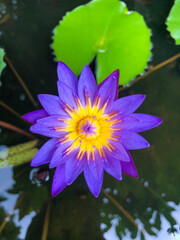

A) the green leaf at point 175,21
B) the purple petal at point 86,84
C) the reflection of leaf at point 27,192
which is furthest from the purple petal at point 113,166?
the green leaf at point 175,21

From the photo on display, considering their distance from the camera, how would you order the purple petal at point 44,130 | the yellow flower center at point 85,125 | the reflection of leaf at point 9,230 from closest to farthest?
the purple petal at point 44,130 < the yellow flower center at point 85,125 < the reflection of leaf at point 9,230

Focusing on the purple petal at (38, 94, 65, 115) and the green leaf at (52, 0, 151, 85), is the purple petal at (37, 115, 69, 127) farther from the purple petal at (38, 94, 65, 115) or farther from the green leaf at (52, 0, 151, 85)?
the green leaf at (52, 0, 151, 85)

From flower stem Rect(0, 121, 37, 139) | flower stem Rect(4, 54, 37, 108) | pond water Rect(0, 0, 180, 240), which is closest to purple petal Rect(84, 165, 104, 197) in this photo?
pond water Rect(0, 0, 180, 240)

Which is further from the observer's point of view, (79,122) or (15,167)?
(15,167)

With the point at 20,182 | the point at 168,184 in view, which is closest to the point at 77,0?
the point at 20,182

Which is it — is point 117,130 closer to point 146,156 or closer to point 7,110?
point 146,156

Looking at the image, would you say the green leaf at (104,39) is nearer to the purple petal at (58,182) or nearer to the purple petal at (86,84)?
the purple petal at (86,84)
